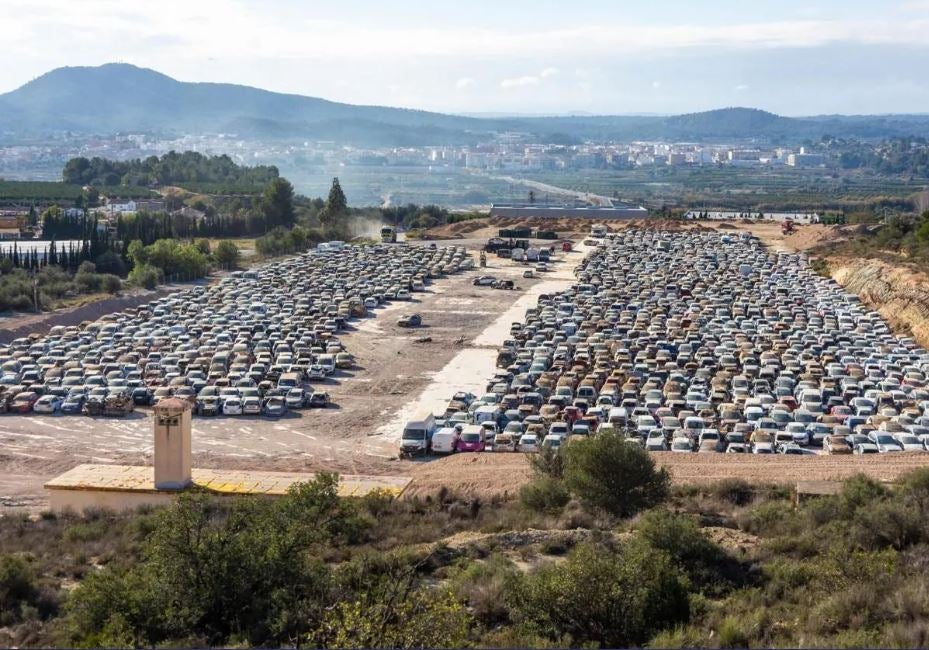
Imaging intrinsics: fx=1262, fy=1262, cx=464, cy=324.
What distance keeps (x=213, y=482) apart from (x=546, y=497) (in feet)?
16.6

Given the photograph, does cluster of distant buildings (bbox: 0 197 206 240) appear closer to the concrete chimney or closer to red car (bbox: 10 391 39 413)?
red car (bbox: 10 391 39 413)

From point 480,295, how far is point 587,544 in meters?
35.5

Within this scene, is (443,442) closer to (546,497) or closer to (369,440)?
(369,440)

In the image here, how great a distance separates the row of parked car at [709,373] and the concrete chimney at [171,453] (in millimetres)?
6115

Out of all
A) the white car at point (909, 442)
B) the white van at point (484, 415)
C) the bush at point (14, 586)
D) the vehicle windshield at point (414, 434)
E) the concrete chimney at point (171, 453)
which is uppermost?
the bush at point (14, 586)

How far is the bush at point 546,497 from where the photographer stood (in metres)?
16.1

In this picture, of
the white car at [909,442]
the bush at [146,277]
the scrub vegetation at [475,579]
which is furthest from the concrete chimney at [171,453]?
the bush at [146,277]

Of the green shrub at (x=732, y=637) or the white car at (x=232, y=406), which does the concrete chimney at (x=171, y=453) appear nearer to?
the white car at (x=232, y=406)

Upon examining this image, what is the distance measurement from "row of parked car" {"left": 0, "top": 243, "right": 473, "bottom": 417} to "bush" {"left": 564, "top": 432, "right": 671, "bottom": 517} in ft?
39.2

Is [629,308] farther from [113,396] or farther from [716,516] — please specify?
[716,516]

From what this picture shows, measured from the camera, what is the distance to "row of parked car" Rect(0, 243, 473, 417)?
2728 centimetres

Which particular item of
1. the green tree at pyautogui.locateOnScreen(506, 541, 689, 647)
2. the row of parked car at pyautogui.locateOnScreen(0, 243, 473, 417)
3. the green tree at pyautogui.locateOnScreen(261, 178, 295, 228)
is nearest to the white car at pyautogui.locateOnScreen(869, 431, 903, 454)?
the row of parked car at pyautogui.locateOnScreen(0, 243, 473, 417)

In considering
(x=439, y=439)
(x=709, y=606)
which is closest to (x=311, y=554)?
(x=709, y=606)

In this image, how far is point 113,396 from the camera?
27.0 meters
